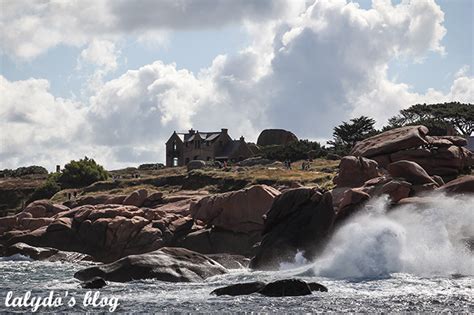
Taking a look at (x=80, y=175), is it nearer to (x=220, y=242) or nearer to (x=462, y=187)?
(x=220, y=242)

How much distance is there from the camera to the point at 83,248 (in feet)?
194

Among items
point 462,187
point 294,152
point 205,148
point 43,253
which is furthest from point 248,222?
point 205,148

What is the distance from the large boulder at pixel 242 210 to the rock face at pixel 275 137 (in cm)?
10355

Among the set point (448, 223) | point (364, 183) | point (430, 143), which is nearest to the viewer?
point (448, 223)

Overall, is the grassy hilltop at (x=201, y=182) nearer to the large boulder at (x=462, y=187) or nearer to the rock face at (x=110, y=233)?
the rock face at (x=110, y=233)

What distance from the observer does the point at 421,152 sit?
188 feet

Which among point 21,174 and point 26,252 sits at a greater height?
point 21,174

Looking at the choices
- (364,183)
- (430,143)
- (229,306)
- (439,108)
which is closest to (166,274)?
(229,306)

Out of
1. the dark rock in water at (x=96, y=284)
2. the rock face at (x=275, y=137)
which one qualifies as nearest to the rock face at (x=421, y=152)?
the dark rock in water at (x=96, y=284)

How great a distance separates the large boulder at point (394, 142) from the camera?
5806cm

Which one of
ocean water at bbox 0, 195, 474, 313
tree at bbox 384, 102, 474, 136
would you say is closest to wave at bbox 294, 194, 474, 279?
ocean water at bbox 0, 195, 474, 313

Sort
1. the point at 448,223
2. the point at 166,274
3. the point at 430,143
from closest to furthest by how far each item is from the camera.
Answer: the point at 166,274
the point at 448,223
the point at 430,143

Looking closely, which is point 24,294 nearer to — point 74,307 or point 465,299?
point 74,307

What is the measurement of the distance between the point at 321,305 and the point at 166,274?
37.9 feet
